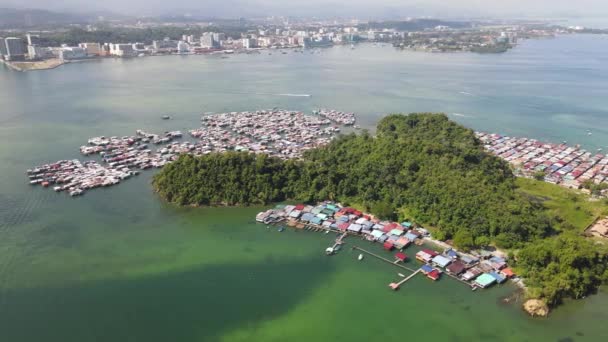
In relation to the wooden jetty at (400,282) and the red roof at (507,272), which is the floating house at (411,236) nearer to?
the wooden jetty at (400,282)

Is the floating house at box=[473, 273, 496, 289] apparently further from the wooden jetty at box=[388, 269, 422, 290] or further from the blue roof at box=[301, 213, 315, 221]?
the blue roof at box=[301, 213, 315, 221]

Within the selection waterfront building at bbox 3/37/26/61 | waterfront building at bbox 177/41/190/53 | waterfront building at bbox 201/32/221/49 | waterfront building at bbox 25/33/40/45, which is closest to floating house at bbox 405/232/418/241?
waterfront building at bbox 3/37/26/61

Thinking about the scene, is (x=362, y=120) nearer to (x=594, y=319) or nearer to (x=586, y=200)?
(x=586, y=200)

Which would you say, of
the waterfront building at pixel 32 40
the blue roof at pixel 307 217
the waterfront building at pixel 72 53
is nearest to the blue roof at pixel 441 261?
the blue roof at pixel 307 217

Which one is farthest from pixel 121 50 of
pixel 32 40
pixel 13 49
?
pixel 13 49

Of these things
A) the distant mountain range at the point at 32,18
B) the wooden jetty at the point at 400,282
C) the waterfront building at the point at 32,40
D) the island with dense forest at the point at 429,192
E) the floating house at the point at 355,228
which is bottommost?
the wooden jetty at the point at 400,282
